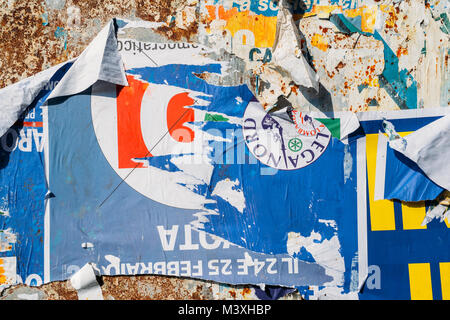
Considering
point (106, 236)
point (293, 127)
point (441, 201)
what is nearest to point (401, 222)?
point (441, 201)

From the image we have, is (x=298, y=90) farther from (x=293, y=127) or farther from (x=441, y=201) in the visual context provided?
(x=441, y=201)

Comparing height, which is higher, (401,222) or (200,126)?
(200,126)

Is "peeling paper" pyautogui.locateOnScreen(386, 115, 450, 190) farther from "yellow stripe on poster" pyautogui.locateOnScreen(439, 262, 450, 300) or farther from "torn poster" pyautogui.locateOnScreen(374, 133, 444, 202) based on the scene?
"yellow stripe on poster" pyautogui.locateOnScreen(439, 262, 450, 300)

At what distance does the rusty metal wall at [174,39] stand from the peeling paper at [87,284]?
0.04 m

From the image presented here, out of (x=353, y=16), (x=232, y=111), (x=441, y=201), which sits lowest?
(x=441, y=201)

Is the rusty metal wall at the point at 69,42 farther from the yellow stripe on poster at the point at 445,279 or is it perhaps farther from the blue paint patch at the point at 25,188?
the yellow stripe on poster at the point at 445,279

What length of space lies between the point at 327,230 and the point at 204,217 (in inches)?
29.9

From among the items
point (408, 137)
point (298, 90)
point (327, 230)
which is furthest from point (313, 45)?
point (327, 230)

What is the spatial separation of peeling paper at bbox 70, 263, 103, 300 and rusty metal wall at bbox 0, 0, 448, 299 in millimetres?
43

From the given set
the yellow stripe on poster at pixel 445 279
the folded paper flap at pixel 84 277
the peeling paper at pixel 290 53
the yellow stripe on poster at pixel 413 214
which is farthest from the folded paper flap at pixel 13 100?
the yellow stripe on poster at pixel 445 279

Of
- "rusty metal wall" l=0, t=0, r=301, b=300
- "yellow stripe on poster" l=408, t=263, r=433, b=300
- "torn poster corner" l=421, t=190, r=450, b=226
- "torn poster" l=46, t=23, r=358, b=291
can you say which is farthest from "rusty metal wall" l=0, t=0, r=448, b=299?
"yellow stripe on poster" l=408, t=263, r=433, b=300

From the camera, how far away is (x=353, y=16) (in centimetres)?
232

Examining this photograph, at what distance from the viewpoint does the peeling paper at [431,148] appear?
2244 mm
